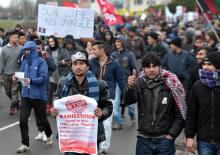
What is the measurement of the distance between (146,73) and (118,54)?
15.8 ft

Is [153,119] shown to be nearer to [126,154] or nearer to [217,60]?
[217,60]

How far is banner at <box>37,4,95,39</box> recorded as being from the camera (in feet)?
39.9

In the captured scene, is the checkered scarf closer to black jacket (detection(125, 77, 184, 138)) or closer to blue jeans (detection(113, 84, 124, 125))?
black jacket (detection(125, 77, 184, 138))

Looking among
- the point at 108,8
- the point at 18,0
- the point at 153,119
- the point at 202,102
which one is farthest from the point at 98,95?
the point at 18,0

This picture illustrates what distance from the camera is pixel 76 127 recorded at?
5.23 m

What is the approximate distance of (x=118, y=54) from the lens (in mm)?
9898

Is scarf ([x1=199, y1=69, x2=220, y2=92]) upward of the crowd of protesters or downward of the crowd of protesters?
upward

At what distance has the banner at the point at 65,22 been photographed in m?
12.2

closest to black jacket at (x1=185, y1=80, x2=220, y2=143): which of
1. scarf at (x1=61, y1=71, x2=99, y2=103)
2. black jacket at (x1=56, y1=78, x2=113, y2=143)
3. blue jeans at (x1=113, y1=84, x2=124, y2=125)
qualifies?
black jacket at (x1=56, y1=78, x2=113, y2=143)

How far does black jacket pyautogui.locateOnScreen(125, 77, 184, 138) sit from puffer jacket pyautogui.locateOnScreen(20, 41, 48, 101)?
9.54 feet

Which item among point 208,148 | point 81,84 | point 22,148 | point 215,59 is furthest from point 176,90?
point 22,148

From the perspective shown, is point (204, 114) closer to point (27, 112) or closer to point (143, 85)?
point (143, 85)

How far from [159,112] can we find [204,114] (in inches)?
17.2

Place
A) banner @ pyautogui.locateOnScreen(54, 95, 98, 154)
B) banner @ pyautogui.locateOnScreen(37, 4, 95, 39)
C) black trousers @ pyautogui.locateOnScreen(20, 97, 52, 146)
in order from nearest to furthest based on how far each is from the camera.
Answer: banner @ pyautogui.locateOnScreen(54, 95, 98, 154)
black trousers @ pyautogui.locateOnScreen(20, 97, 52, 146)
banner @ pyautogui.locateOnScreen(37, 4, 95, 39)
